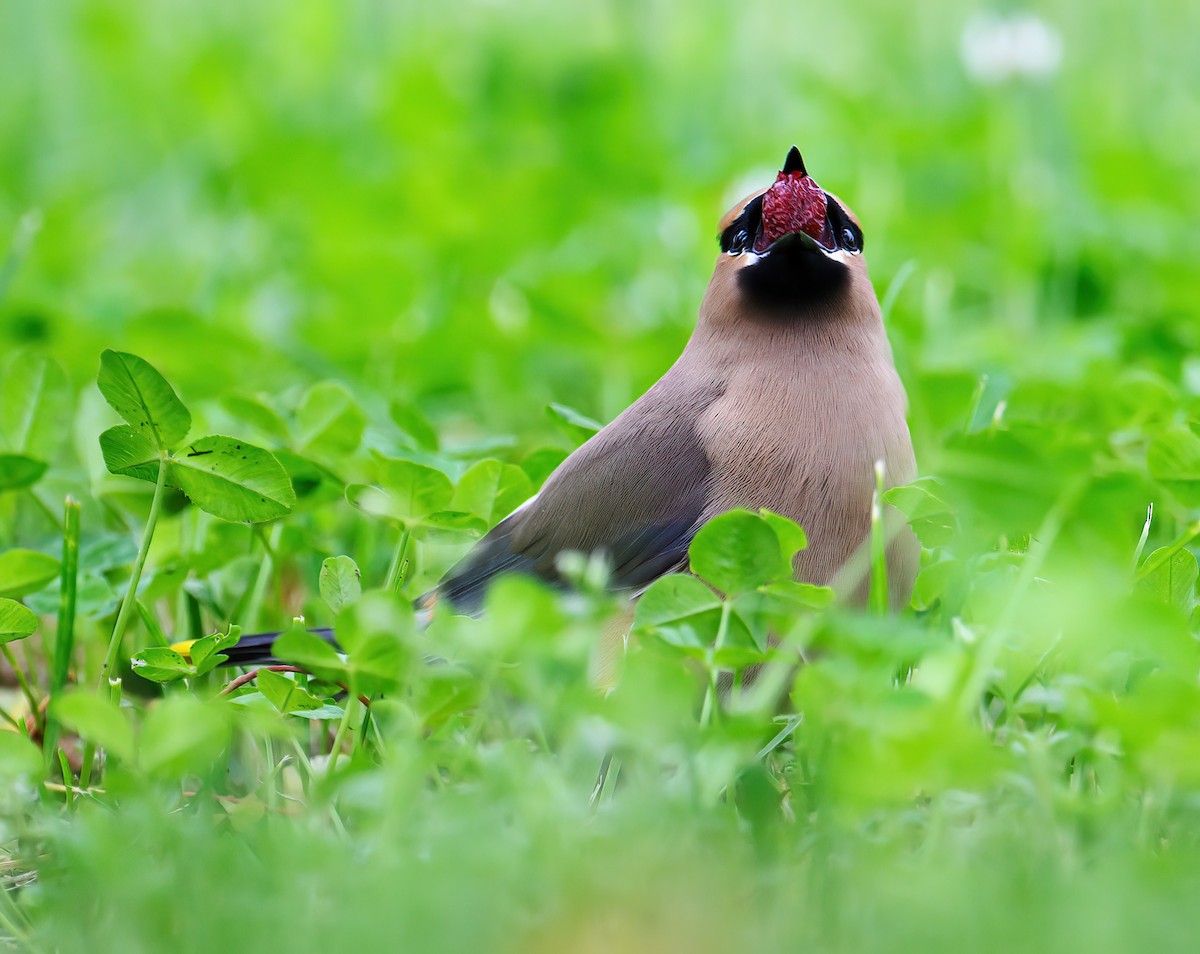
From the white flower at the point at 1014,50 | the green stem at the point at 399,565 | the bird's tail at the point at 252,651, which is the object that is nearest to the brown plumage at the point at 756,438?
the green stem at the point at 399,565

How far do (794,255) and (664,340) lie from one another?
5.00 ft

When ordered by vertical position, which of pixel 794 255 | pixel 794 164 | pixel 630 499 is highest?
pixel 794 164

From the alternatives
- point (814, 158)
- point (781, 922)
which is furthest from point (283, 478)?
point (814, 158)

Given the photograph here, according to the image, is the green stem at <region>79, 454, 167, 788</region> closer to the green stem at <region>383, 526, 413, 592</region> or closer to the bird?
the bird

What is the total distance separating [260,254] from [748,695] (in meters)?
3.84

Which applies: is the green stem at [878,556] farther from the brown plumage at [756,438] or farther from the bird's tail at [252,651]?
the bird's tail at [252,651]

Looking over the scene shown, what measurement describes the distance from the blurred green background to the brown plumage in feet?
0.73

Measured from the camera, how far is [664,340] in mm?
4184

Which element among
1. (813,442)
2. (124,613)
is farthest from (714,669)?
(124,613)

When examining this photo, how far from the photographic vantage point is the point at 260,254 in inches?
222

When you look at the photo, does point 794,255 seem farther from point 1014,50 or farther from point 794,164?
point 1014,50

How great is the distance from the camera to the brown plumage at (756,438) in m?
2.42

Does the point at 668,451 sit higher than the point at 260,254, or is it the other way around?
the point at 668,451

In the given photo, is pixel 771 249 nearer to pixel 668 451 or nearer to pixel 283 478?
pixel 668 451
